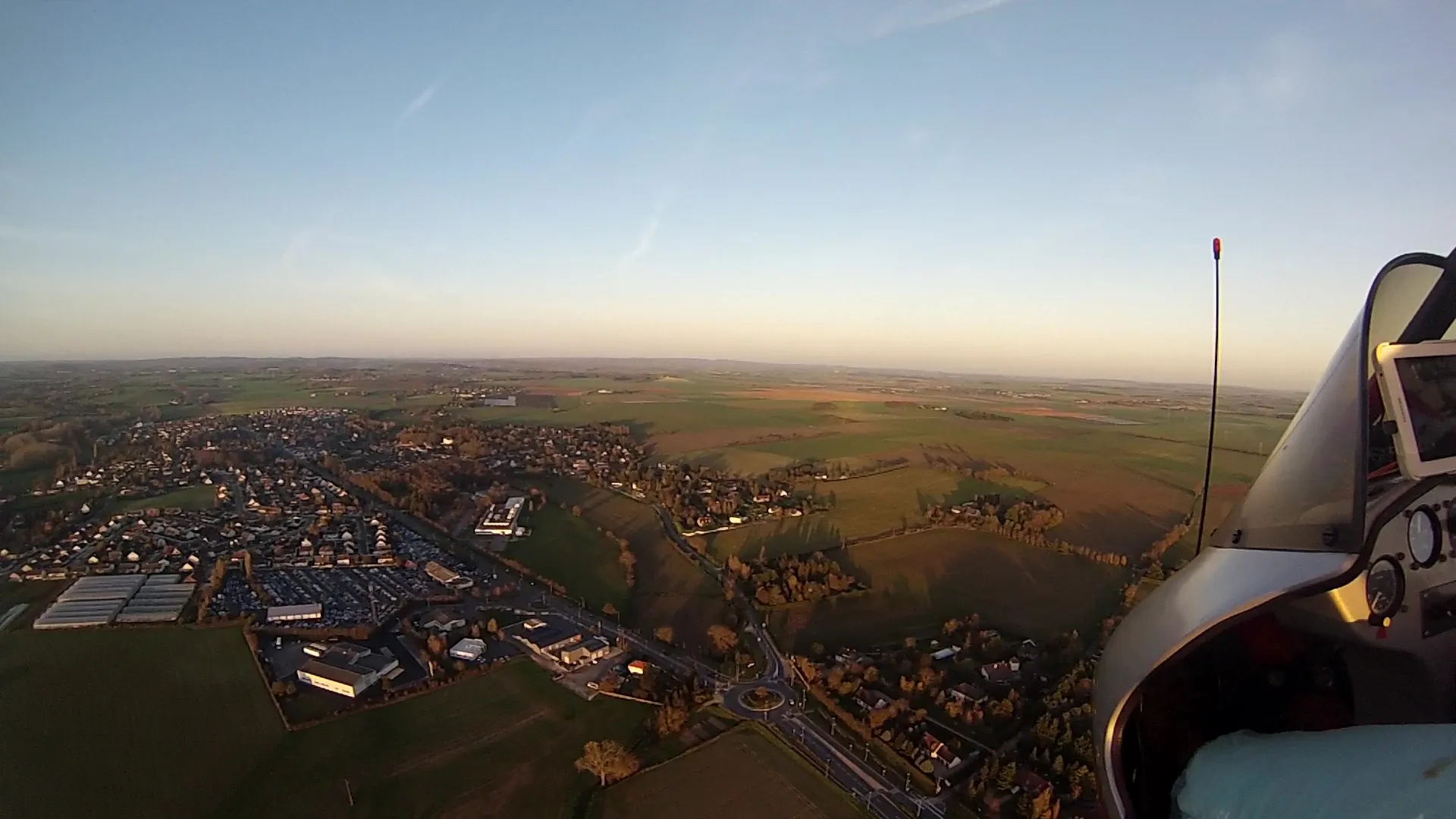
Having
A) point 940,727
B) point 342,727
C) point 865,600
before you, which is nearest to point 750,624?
point 865,600

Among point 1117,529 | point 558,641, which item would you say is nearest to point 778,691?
point 558,641

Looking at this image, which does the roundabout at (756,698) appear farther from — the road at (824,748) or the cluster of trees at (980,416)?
the cluster of trees at (980,416)

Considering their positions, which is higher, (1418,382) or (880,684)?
(1418,382)

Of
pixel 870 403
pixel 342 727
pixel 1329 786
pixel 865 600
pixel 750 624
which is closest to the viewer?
pixel 1329 786

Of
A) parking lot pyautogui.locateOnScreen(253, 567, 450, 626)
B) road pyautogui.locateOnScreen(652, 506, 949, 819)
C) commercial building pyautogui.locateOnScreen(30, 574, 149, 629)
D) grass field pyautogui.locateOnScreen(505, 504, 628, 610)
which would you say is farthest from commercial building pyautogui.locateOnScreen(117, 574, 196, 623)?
road pyautogui.locateOnScreen(652, 506, 949, 819)

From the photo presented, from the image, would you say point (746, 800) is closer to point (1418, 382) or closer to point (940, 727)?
point (940, 727)

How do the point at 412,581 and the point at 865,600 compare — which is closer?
the point at 865,600

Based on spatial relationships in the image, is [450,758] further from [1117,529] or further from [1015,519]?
[1117,529]
